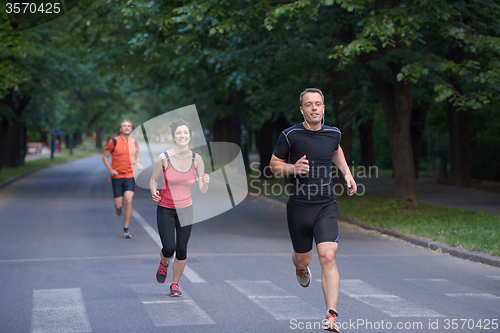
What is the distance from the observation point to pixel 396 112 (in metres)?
15.6

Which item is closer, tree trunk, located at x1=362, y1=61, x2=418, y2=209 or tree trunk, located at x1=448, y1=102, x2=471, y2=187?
tree trunk, located at x1=362, y1=61, x2=418, y2=209

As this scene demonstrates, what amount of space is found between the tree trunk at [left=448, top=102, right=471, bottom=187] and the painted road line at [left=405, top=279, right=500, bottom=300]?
15696mm

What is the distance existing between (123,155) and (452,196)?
11.5 metres

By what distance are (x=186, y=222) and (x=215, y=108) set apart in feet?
75.5

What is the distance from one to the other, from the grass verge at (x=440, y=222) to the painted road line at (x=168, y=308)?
5187 mm

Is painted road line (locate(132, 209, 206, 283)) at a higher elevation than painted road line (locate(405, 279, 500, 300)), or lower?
higher

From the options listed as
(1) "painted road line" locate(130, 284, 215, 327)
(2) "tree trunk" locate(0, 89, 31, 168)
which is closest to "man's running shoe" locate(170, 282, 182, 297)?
(1) "painted road line" locate(130, 284, 215, 327)

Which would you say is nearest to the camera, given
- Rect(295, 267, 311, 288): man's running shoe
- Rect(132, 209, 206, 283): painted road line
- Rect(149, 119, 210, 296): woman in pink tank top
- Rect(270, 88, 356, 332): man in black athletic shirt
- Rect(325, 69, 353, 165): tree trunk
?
Rect(270, 88, 356, 332): man in black athletic shirt

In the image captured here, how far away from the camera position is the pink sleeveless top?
705cm

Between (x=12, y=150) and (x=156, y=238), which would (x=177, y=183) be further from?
(x=12, y=150)

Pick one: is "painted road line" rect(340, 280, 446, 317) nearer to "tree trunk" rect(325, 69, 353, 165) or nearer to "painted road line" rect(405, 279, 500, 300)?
"painted road line" rect(405, 279, 500, 300)

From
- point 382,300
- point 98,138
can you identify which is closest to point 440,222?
point 382,300

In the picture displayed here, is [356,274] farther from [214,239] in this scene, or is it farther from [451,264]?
[214,239]

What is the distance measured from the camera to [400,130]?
15562 mm
